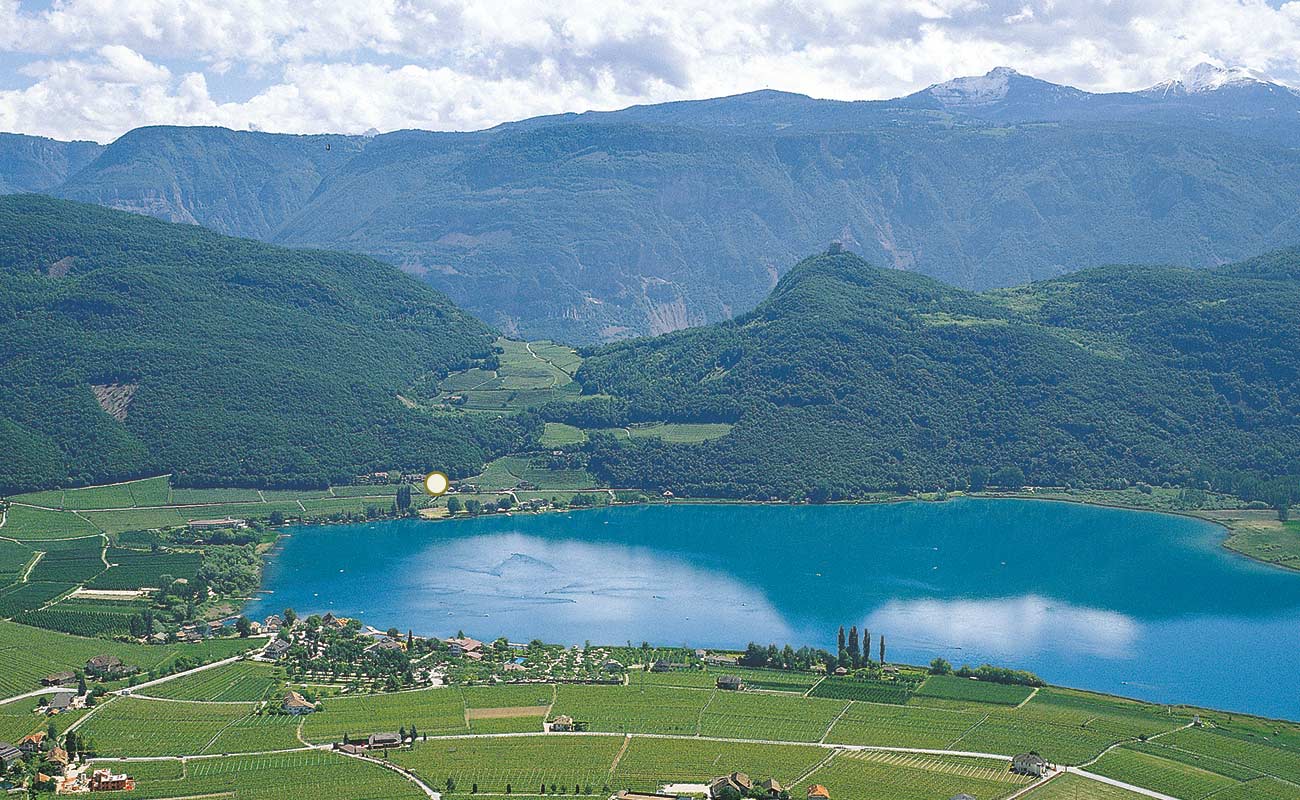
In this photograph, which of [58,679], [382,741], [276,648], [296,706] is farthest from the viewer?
[276,648]

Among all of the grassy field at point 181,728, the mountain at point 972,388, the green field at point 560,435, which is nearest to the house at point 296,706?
the grassy field at point 181,728

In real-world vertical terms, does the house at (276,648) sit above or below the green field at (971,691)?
above

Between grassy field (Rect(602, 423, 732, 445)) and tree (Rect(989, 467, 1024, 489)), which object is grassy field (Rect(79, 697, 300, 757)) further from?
tree (Rect(989, 467, 1024, 489))

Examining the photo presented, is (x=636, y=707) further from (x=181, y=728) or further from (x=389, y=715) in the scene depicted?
(x=181, y=728)

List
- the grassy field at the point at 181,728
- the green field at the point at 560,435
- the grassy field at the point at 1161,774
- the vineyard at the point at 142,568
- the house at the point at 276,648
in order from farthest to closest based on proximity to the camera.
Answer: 1. the green field at the point at 560,435
2. the vineyard at the point at 142,568
3. the house at the point at 276,648
4. the grassy field at the point at 181,728
5. the grassy field at the point at 1161,774

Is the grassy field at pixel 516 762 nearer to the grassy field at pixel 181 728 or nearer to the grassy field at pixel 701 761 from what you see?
the grassy field at pixel 701 761

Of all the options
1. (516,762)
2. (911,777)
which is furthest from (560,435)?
(911,777)

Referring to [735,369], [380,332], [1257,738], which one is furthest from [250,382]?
[1257,738]
